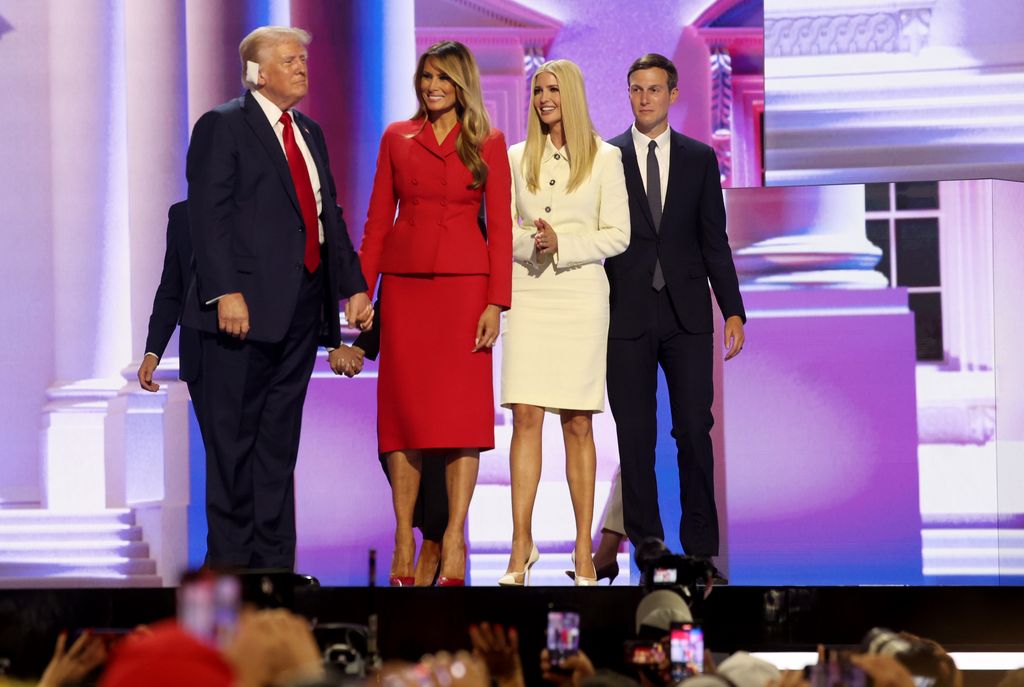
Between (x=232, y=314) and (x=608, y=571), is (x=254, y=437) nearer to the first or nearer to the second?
(x=232, y=314)

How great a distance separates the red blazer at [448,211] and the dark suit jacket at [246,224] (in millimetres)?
203

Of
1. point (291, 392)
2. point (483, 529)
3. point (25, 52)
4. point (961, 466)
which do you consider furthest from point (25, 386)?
point (961, 466)

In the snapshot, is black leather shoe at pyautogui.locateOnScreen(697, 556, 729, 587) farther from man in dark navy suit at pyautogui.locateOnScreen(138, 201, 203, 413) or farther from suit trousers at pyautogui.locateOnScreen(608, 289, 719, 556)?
man in dark navy suit at pyautogui.locateOnScreen(138, 201, 203, 413)

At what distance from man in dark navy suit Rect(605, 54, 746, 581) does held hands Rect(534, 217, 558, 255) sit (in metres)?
0.43

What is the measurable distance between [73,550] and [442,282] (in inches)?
103

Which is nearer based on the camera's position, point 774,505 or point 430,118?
point 430,118

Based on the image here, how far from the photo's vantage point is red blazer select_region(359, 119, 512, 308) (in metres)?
4.50

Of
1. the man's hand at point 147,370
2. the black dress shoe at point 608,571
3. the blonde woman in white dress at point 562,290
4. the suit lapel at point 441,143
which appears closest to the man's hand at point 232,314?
the man's hand at point 147,370

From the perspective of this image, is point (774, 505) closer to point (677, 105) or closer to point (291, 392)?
point (677, 105)

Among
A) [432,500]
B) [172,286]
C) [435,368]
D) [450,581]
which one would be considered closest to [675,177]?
[435,368]

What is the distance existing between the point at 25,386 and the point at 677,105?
10.8 feet

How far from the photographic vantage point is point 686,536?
483 centimetres

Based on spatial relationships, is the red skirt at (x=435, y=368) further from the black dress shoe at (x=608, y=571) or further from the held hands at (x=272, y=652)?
the held hands at (x=272, y=652)

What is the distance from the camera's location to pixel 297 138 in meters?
4.53
